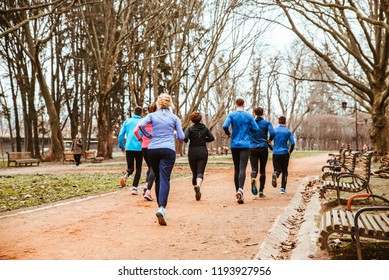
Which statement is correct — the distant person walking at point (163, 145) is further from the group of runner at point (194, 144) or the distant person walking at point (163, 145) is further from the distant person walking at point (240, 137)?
the distant person walking at point (240, 137)

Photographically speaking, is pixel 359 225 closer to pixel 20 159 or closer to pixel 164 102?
pixel 164 102

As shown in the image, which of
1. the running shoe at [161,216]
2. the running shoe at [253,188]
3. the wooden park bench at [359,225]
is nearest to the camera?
the wooden park bench at [359,225]

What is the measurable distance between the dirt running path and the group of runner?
0.45m

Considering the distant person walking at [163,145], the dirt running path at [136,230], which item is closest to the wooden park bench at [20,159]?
the dirt running path at [136,230]

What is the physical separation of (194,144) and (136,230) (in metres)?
3.27

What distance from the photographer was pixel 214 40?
2194cm

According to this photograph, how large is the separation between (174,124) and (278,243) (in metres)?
2.25

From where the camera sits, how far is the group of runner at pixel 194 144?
6008mm

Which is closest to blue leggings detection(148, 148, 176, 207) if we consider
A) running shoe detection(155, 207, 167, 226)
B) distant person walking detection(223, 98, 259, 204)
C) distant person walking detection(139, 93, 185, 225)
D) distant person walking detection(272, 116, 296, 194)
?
distant person walking detection(139, 93, 185, 225)

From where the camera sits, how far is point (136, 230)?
5570mm

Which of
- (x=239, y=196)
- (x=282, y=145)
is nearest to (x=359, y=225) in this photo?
(x=239, y=196)

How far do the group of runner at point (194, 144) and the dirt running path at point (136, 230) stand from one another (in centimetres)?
45

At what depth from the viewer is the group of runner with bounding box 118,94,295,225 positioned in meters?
6.01
